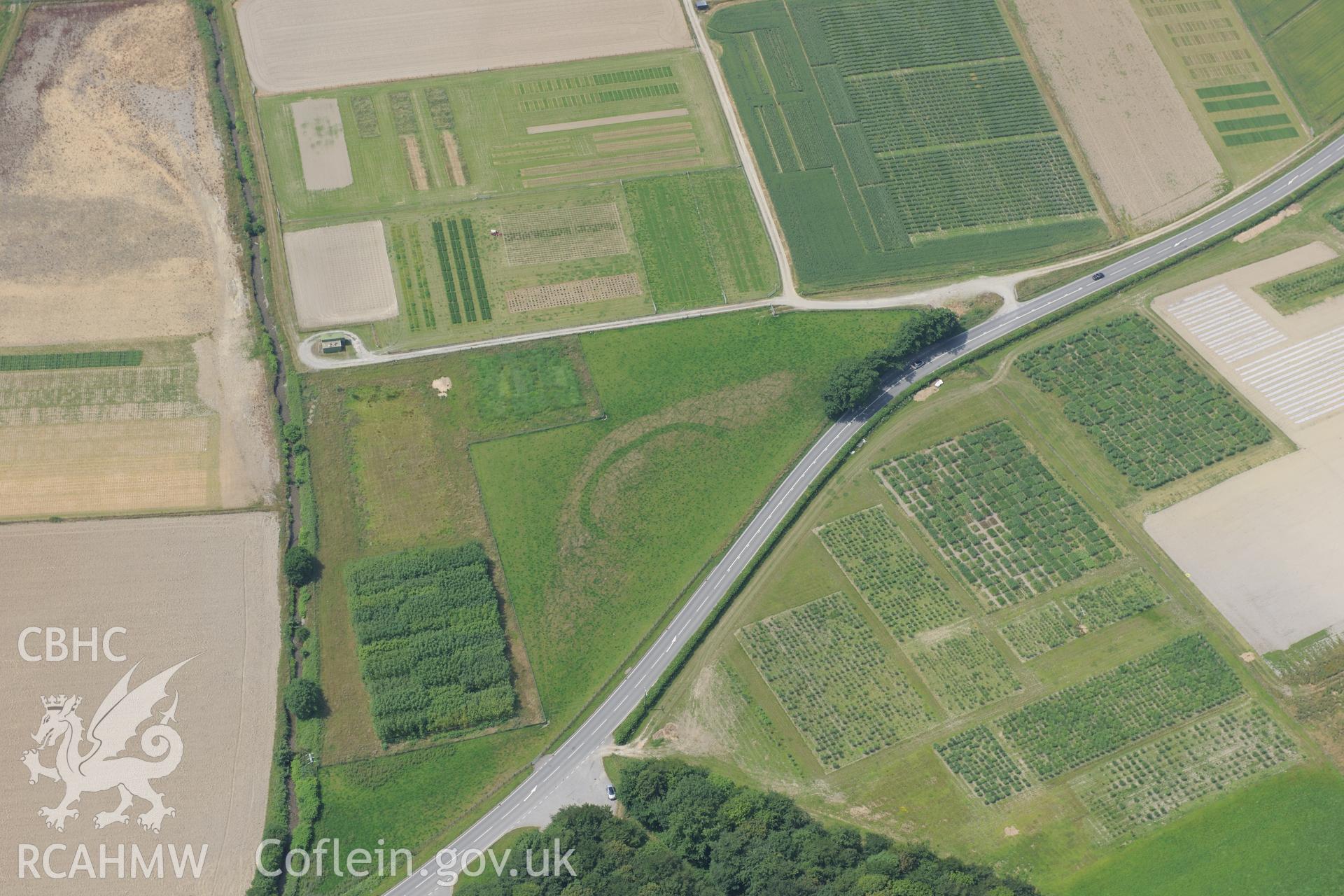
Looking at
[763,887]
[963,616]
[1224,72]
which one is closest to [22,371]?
[763,887]

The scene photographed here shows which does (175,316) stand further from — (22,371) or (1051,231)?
(1051,231)

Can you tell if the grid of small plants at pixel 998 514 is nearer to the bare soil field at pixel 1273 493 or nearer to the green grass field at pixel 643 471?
the bare soil field at pixel 1273 493

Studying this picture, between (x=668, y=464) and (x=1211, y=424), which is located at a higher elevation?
(x=668, y=464)

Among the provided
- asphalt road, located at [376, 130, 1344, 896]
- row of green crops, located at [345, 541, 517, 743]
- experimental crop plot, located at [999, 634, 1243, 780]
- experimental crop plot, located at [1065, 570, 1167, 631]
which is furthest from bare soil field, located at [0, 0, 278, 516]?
experimental crop plot, located at [1065, 570, 1167, 631]

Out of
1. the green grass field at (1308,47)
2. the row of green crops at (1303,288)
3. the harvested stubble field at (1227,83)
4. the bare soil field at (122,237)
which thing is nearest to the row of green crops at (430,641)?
the bare soil field at (122,237)

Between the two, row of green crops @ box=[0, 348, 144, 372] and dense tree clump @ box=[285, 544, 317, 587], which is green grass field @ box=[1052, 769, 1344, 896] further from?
row of green crops @ box=[0, 348, 144, 372]

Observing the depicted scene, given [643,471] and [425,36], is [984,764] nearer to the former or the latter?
[643,471]
